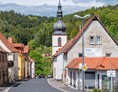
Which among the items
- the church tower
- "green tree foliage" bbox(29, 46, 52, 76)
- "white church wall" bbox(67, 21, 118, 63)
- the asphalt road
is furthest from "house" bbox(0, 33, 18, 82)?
"green tree foliage" bbox(29, 46, 52, 76)

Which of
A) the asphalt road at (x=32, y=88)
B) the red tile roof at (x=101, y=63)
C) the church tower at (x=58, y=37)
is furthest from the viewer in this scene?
the church tower at (x=58, y=37)

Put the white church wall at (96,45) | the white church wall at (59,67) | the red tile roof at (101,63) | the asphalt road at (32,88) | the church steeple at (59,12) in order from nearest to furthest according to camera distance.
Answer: the asphalt road at (32,88) < the red tile roof at (101,63) < the white church wall at (96,45) < the white church wall at (59,67) < the church steeple at (59,12)

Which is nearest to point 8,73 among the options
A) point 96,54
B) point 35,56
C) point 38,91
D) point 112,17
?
point 96,54

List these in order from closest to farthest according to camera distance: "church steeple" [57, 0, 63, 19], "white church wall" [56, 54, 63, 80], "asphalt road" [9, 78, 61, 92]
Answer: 1. "asphalt road" [9, 78, 61, 92]
2. "white church wall" [56, 54, 63, 80]
3. "church steeple" [57, 0, 63, 19]

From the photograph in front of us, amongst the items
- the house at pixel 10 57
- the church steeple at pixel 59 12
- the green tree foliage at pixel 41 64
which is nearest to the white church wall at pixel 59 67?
the house at pixel 10 57

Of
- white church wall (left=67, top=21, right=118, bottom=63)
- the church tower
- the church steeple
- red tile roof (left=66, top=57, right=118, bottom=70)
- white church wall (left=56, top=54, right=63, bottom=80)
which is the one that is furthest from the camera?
the church steeple

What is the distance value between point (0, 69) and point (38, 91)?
18.8m

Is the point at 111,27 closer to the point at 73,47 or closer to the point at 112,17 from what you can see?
the point at 112,17

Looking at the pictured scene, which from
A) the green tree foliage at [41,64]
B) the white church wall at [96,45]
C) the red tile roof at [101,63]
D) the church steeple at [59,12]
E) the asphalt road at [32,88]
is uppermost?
the church steeple at [59,12]

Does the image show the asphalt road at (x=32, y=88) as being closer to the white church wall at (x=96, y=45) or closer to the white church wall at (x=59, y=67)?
the white church wall at (x=96, y=45)

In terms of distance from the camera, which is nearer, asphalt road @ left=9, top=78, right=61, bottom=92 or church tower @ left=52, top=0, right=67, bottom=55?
asphalt road @ left=9, top=78, right=61, bottom=92

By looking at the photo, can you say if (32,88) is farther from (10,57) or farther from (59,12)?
(59,12)

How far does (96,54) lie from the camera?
66500mm

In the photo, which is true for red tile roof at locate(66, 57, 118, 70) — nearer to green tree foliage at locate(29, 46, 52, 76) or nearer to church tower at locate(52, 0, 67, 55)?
church tower at locate(52, 0, 67, 55)
